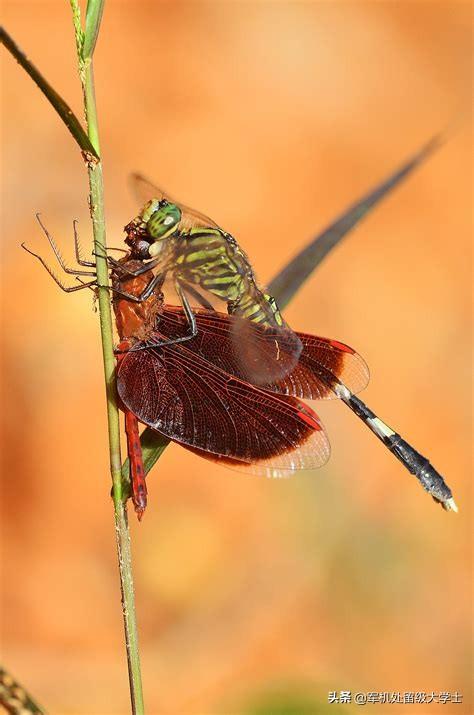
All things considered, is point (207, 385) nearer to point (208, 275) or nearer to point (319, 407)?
point (208, 275)

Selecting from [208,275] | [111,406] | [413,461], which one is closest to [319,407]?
[413,461]

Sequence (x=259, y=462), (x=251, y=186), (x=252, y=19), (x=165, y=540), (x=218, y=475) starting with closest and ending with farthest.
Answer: (x=259, y=462) → (x=165, y=540) → (x=218, y=475) → (x=251, y=186) → (x=252, y=19)

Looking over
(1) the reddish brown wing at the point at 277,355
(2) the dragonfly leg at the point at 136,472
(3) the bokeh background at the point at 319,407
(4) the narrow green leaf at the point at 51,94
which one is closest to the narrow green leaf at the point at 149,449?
(2) the dragonfly leg at the point at 136,472

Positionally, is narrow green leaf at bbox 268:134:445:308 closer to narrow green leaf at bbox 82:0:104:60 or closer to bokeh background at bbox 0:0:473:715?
narrow green leaf at bbox 82:0:104:60

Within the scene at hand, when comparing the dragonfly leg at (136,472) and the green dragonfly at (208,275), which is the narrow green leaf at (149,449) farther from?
the green dragonfly at (208,275)

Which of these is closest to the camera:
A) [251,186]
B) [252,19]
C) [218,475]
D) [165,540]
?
[165,540]

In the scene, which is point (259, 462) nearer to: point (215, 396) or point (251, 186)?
point (215, 396)

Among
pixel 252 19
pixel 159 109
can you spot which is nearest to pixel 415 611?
pixel 159 109
